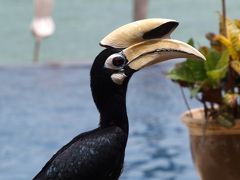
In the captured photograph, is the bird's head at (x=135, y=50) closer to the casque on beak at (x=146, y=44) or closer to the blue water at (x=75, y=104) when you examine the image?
the casque on beak at (x=146, y=44)

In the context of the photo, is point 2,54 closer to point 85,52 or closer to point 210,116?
point 85,52

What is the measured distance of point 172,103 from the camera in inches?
261

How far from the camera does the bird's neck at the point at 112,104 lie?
8.02 feet

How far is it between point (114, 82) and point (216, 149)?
1191 millimetres

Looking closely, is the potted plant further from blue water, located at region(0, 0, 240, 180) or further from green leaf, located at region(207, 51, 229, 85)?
blue water, located at region(0, 0, 240, 180)

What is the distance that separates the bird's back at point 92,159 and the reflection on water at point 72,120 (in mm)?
2328

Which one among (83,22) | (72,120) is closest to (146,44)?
(72,120)

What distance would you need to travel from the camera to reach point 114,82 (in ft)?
Result: 7.97

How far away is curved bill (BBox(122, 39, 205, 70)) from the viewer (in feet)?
7.82

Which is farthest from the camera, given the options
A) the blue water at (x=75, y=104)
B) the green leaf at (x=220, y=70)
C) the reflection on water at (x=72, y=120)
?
the blue water at (x=75, y=104)

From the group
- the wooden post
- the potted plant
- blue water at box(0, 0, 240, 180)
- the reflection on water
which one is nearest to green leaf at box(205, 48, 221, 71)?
the potted plant

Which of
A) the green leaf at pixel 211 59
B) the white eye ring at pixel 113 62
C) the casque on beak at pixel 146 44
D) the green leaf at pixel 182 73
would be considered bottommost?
the green leaf at pixel 182 73

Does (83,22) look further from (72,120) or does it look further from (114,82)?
(114,82)

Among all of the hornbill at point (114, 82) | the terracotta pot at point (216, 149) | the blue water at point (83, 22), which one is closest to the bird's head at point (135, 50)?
the hornbill at point (114, 82)
